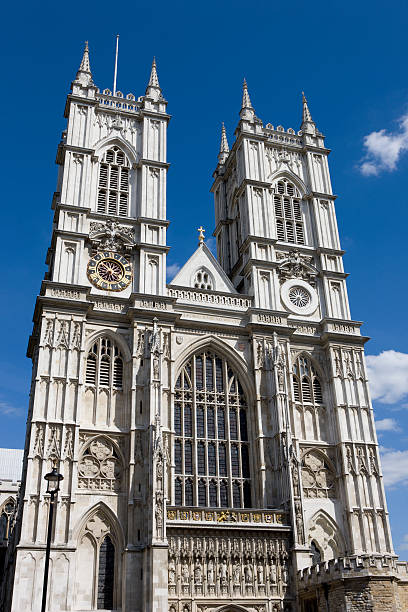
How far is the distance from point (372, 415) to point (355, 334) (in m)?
4.54

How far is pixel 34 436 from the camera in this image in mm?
27938

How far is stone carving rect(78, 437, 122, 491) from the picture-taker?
28.5 metres

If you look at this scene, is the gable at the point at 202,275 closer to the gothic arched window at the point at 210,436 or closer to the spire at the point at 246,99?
the gothic arched window at the point at 210,436

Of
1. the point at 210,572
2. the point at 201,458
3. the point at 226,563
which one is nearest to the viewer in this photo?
the point at 210,572

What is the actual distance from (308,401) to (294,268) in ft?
25.8

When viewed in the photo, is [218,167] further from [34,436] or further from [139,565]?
[139,565]

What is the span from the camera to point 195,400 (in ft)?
105

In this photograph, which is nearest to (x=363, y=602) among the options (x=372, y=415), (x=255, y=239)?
(x=372, y=415)

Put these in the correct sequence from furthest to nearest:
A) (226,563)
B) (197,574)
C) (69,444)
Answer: (69,444), (226,563), (197,574)

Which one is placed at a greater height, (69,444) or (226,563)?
(69,444)

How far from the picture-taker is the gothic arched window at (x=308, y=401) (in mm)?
33344

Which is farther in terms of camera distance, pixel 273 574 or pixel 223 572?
pixel 273 574

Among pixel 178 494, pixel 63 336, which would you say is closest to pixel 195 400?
pixel 178 494

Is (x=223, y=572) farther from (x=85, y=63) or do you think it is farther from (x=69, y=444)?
(x=85, y=63)
